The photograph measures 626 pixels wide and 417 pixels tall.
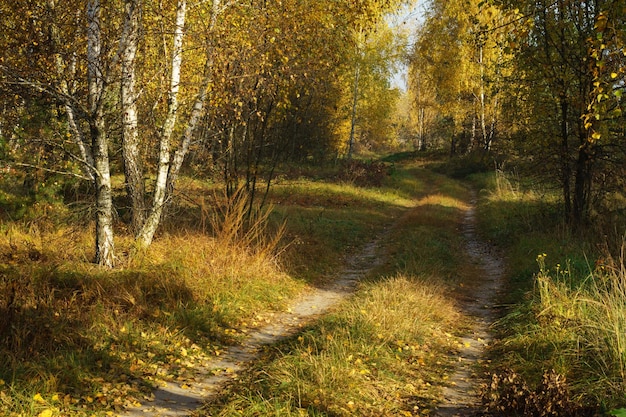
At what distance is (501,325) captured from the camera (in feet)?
25.9

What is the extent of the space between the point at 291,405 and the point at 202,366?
5.92ft

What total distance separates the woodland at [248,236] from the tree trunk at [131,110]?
0.13 feet

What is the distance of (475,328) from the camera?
26.4ft

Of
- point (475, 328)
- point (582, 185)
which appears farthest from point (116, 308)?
point (582, 185)

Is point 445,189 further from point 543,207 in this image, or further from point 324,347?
point 324,347

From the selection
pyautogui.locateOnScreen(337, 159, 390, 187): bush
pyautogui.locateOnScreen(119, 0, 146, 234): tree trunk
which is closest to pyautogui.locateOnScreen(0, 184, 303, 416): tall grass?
pyautogui.locateOnScreen(119, 0, 146, 234): tree trunk

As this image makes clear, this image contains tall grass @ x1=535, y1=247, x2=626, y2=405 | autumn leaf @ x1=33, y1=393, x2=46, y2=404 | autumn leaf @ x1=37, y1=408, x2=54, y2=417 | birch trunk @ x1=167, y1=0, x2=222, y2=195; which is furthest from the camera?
birch trunk @ x1=167, y1=0, x2=222, y2=195

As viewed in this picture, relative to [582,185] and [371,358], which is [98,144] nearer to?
[371,358]

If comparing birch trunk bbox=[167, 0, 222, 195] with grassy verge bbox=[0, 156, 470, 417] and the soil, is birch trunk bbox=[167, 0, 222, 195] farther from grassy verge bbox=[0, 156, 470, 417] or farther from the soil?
the soil

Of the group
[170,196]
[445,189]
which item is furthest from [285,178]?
[170,196]

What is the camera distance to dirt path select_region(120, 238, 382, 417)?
522 cm

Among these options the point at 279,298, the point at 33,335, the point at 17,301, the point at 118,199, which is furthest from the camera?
the point at 118,199

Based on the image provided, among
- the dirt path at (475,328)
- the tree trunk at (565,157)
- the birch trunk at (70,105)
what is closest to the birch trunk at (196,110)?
the birch trunk at (70,105)

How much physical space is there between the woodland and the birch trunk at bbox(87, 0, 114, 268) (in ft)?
0.10
